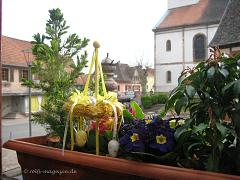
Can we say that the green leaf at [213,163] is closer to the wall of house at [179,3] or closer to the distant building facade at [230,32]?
the distant building facade at [230,32]

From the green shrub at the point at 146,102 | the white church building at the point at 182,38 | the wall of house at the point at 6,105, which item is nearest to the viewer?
the green shrub at the point at 146,102

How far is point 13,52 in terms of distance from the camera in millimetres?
27031

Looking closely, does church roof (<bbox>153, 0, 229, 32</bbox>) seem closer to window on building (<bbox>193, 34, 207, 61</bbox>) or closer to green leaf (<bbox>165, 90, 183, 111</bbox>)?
window on building (<bbox>193, 34, 207, 61</bbox>)

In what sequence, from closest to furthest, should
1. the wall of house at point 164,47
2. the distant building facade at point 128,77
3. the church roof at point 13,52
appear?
the church roof at point 13,52 < the wall of house at point 164,47 < the distant building facade at point 128,77

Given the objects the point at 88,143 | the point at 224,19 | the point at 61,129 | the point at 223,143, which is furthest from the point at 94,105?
the point at 224,19

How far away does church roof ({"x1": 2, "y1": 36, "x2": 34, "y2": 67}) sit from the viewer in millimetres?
25330

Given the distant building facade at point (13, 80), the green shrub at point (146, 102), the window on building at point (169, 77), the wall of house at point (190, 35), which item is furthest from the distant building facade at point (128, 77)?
the green shrub at point (146, 102)

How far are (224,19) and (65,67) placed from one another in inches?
521

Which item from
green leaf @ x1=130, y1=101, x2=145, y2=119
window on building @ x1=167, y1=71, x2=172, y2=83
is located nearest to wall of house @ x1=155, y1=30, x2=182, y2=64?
window on building @ x1=167, y1=71, x2=172, y2=83

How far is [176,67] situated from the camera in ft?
110

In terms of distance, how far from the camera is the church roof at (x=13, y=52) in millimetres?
25330

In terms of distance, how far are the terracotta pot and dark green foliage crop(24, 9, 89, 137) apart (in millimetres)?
344

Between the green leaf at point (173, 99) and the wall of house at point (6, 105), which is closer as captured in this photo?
the green leaf at point (173, 99)

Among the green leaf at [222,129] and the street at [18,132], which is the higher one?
the green leaf at [222,129]
